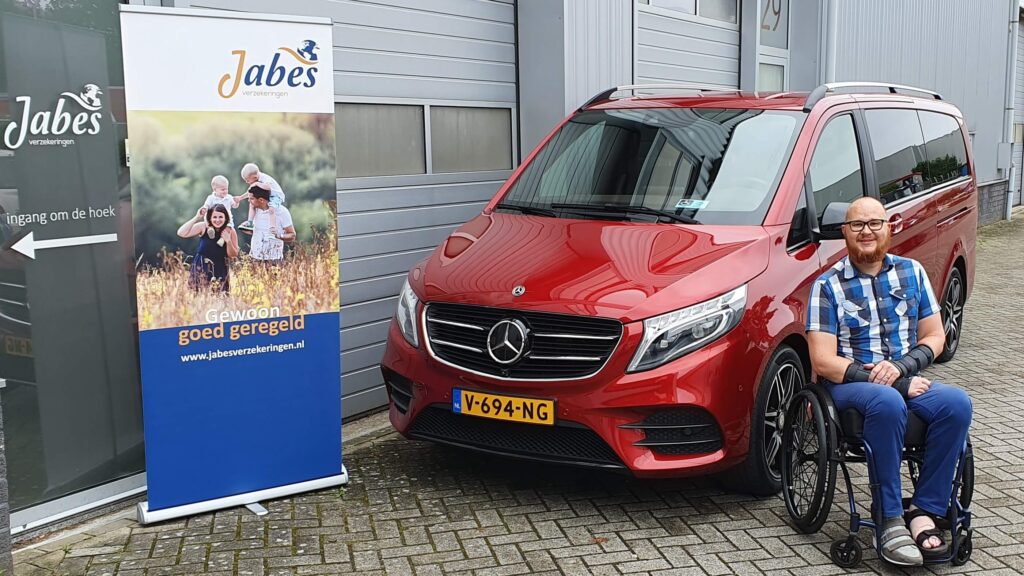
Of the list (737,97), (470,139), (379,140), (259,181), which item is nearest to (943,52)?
(470,139)

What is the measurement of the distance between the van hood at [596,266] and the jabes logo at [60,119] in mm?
1687

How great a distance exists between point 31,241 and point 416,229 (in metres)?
2.82

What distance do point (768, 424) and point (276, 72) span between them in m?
2.80

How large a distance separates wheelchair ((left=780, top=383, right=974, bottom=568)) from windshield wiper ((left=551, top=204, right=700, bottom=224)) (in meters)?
1.14

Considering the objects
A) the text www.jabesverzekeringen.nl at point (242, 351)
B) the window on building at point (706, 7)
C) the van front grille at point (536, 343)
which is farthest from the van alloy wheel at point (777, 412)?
the window on building at point (706, 7)

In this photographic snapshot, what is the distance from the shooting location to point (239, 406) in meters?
4.71

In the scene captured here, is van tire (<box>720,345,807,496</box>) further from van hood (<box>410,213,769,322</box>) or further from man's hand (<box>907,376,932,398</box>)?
man's hand (<box>907,376,932,398</box>)

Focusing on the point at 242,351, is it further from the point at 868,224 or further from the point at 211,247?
the point at 868,224

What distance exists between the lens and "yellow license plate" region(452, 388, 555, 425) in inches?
175

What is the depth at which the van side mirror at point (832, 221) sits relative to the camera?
488 centimetres

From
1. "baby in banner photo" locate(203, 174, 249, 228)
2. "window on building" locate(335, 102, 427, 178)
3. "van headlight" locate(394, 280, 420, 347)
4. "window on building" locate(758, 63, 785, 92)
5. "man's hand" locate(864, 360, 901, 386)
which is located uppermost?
"window on building" locate(758, 63, 785, 92)

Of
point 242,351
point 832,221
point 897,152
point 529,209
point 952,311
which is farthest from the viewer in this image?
point 952,311

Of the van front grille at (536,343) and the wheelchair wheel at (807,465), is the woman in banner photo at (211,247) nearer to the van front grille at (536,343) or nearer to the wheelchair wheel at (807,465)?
the van front grille at (536,343)

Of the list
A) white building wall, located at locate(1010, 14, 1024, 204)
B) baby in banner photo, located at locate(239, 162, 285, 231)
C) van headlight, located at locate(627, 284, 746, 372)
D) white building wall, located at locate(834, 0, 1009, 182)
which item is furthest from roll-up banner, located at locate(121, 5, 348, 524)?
white building wall, located at locate(1010, 14, 1024, 204)
